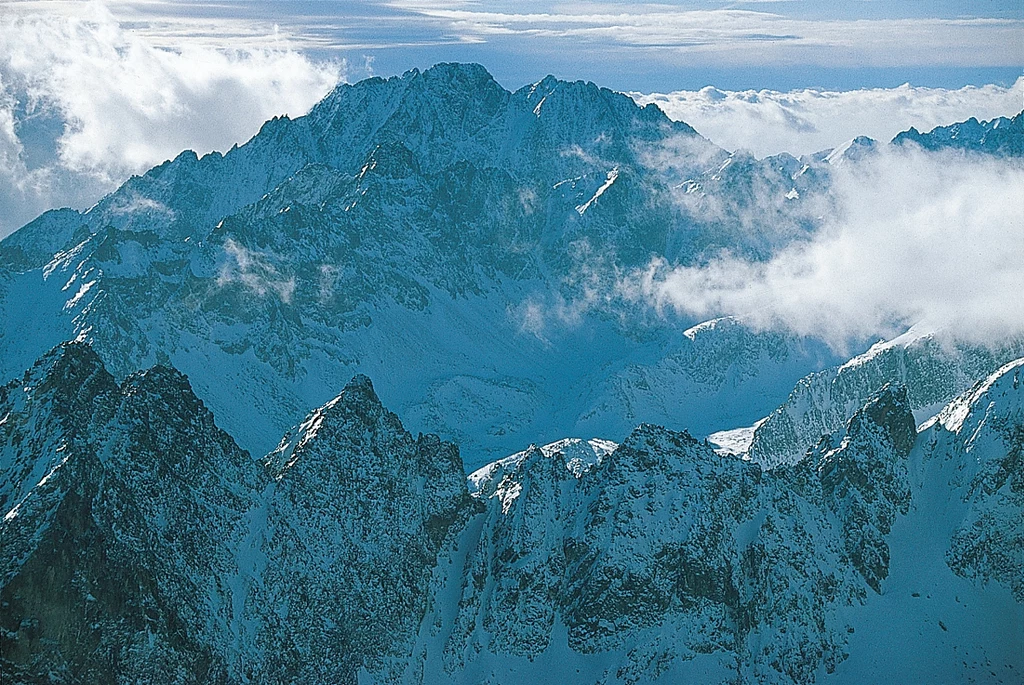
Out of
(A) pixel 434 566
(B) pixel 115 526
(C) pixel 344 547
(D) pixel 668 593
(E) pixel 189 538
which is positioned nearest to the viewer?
(B) pixel 115 526

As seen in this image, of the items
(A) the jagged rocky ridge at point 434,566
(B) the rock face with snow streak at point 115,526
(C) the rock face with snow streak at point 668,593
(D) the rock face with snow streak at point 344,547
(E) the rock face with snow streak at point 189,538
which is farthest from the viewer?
(C) the rock face with snow streak at point 668,593

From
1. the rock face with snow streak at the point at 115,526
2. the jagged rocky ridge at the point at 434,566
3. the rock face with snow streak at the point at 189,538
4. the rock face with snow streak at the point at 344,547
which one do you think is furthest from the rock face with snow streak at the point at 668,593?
the rock face with snow streak at the point at 115,526

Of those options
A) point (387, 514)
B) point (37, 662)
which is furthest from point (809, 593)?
point (37, 662)

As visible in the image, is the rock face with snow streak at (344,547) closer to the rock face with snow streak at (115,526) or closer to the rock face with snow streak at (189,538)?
the rock face with snow streak at (189,538)

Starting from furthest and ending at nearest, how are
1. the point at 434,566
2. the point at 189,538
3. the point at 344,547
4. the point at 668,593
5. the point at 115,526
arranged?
the point at 434,566, the point at 668,593, the point at 344,547, the point at 189,538, the point at 115,526

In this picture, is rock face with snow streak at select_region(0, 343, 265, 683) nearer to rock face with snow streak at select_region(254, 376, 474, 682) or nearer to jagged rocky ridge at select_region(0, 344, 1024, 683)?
jagged rocky ridge at select_region(0, 344, 1024, 683)

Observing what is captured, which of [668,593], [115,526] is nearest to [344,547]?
[115,526]

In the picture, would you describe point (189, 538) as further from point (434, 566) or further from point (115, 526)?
point (434, 566)

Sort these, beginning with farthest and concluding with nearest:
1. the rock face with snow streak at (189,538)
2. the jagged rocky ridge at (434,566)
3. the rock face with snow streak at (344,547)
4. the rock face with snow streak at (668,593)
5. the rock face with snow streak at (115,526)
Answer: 1. the rock face with snow streak at (668,593)
2. the rock face with snow streak at (344,547)
3. the jagged rocky ridge at (434,566)
4. the rock face with snow streak at (189,538)
5. the rock face with snow streak at (115,526)
